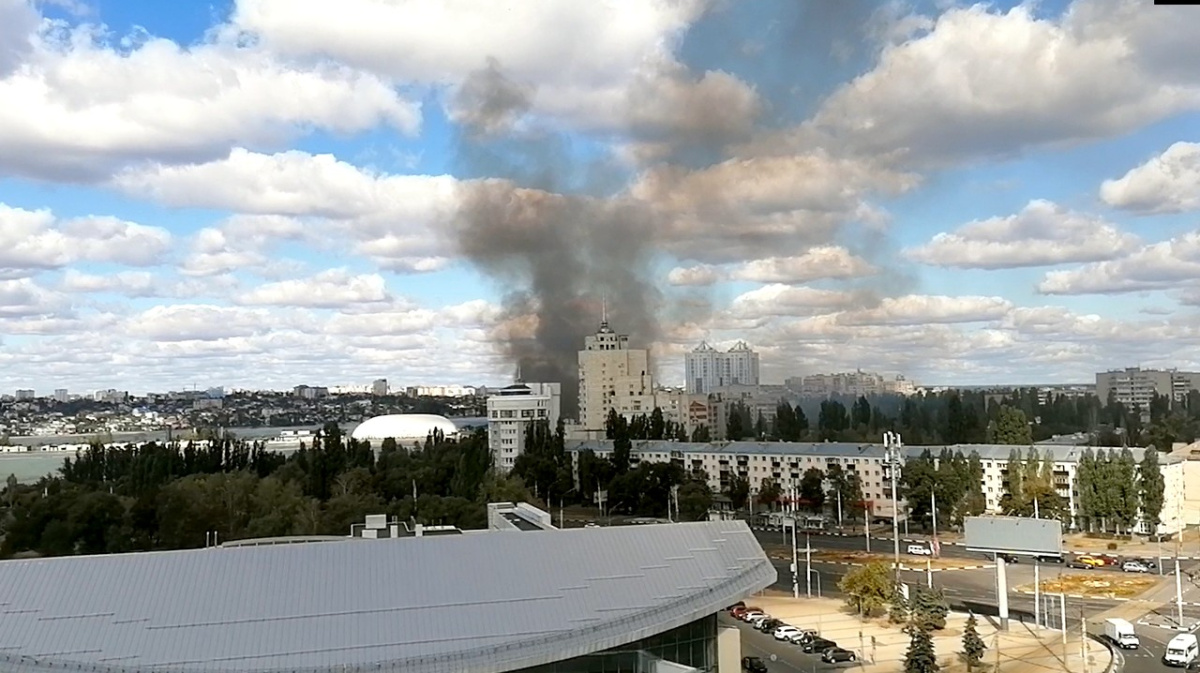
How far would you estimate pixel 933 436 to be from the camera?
198ft

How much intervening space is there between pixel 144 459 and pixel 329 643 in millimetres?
38463

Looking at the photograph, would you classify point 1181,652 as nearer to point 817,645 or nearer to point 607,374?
point 817,645

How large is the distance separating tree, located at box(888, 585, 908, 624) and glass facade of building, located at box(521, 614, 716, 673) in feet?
30.7

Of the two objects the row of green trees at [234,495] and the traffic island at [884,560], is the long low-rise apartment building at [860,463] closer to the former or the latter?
the traffic island at [884,560]

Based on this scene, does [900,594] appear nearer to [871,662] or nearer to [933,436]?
[871,662]

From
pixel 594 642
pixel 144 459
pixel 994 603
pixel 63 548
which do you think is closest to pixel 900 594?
pixel 994 603

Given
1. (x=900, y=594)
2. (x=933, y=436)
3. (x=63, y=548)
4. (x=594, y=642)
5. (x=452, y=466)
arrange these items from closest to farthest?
1. (x=594, y=642)
2. (x=900, y=594)
3. (x=63, y=548)
4. (x=452, y=466)
5. (x=933, y=436)

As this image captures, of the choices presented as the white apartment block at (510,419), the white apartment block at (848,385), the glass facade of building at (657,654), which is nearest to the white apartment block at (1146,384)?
the white apartment block at (848,385)

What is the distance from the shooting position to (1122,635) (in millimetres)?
20219

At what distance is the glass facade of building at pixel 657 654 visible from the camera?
541 inches

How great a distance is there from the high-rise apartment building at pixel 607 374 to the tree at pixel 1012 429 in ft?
133

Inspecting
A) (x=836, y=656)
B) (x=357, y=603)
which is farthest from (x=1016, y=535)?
(x=357, y=603)

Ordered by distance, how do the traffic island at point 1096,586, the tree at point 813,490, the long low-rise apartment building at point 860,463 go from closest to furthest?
the traffic island at point 1096,586 < the long low-rise apartment building at point 860,463 < the tree at point 813,490

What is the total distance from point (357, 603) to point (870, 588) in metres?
14.8
